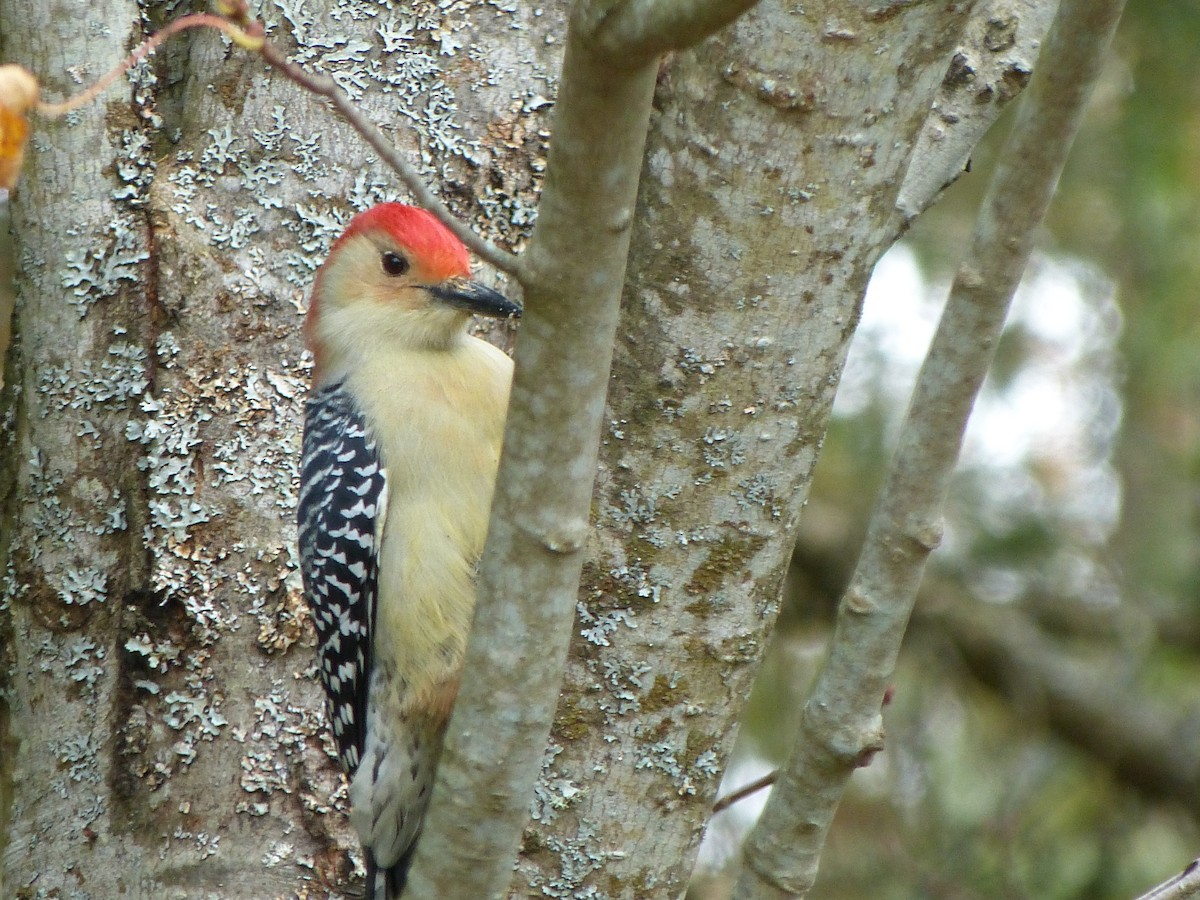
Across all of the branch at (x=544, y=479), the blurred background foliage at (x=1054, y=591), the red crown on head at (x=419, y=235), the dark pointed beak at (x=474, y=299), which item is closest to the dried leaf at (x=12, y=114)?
the branch at (x=544, y=479)

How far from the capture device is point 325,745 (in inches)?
122

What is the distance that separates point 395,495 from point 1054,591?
380 cm

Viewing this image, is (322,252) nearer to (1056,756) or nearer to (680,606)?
(680,606)

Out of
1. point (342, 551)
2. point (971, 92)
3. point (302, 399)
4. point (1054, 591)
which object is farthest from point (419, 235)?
point (1054, 591)

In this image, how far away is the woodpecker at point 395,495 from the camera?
3205 mm

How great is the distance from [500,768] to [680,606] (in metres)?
0.58

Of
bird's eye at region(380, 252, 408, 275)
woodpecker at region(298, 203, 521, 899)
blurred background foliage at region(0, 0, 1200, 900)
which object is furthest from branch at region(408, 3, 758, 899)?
blurred background foliage at region(0, 0, 1200, 900)

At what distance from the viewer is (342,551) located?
10.6 feet

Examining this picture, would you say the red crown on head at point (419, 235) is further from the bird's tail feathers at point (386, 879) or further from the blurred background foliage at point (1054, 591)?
the blurred background foliage at point (1054, 591)

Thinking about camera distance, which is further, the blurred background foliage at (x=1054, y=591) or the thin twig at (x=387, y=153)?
the blurred background foliage at (x=1054, y=591)

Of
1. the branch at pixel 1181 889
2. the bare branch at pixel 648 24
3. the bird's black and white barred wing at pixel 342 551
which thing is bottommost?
the bird's black and white barred wing at pixel 342 551

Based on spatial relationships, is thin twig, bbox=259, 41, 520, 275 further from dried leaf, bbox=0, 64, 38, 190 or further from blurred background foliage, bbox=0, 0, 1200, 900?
blurred background foliage, bbox=0, 0, 1200, 900

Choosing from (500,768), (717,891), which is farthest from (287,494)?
(717,891)

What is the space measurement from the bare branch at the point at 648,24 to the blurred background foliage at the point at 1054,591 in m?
3.95
